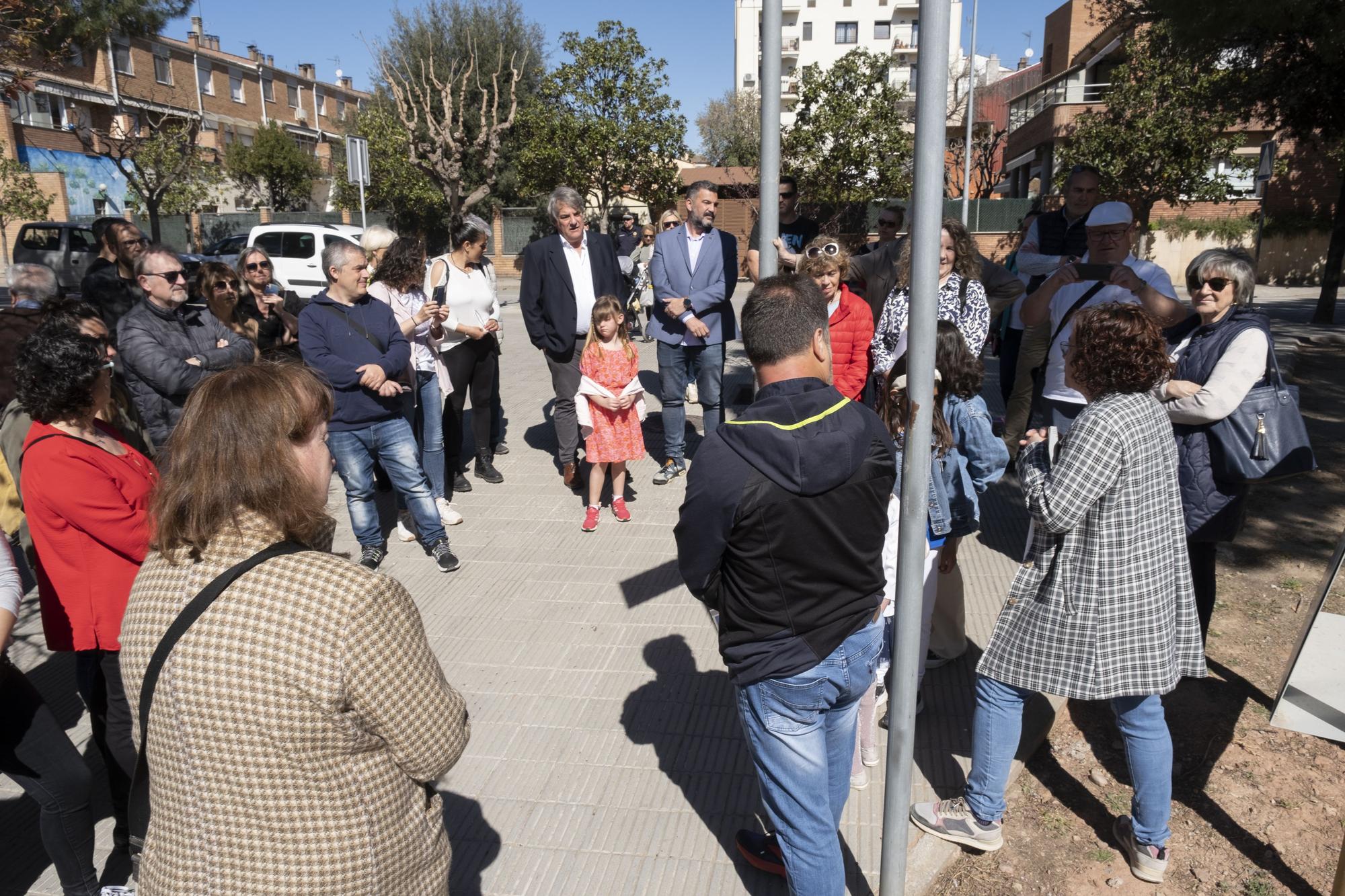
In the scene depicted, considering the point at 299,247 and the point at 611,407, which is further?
the point at 299,247

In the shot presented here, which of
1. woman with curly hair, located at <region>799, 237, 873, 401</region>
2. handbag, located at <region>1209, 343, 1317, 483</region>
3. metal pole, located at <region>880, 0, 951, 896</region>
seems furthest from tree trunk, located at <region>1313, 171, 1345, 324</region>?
metal pole, located at <region>880, 0, 951, 896</region>

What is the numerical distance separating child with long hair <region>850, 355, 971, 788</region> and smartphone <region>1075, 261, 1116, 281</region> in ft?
5.41

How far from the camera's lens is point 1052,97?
125 ft

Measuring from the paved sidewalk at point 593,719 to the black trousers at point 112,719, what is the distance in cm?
20

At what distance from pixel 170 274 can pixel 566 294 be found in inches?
104

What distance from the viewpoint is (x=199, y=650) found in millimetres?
1621

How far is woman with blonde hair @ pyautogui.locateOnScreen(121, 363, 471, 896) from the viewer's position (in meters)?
1.62

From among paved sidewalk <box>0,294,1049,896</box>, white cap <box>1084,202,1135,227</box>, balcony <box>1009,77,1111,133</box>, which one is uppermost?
balcony <box>1009,77,1111,133</box>

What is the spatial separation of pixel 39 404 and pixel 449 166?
19454mm

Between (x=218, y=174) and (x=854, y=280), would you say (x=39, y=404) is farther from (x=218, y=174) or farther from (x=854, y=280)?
(x=218, y=174)

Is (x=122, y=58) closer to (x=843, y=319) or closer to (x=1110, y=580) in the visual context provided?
(x=843, y=319)

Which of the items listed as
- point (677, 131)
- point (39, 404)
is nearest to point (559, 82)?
point (677, 131)

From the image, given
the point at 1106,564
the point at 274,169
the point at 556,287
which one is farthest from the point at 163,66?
the point at 1106,564

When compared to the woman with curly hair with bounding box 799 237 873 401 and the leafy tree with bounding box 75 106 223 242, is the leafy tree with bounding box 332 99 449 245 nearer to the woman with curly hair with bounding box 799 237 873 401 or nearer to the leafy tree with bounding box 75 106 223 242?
the leafy tree with bounding box 75 106 223 242
